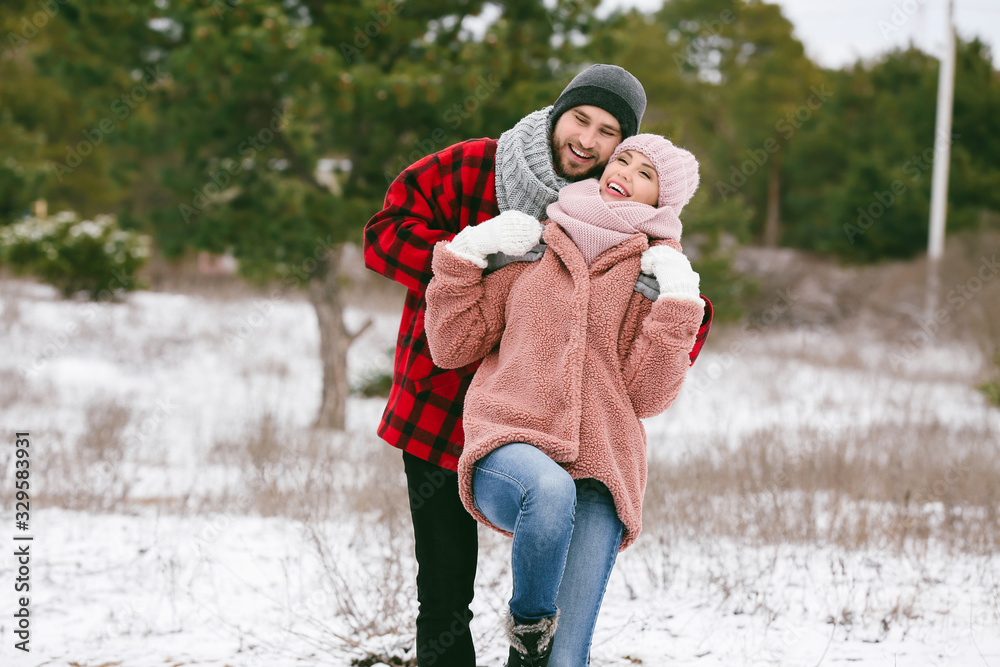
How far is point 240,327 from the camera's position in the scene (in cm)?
1116

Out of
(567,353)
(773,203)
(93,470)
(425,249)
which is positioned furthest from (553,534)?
(773,203)

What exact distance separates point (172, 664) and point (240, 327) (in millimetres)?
8965

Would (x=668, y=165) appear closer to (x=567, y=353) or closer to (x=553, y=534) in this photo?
(x=567, y=353)

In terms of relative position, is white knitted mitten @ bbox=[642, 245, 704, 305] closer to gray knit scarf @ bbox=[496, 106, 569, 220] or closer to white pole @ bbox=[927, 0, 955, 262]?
gray knit scarf @ bbox=[496, 106, 569, 220]

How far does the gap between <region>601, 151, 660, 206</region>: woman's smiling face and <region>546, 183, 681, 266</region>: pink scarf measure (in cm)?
3

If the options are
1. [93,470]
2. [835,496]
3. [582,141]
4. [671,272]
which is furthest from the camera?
[93,470]

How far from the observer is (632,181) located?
1.96 metres

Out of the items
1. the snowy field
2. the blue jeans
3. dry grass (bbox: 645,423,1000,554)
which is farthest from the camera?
dry grass (bbox: 645,423,1000,554)

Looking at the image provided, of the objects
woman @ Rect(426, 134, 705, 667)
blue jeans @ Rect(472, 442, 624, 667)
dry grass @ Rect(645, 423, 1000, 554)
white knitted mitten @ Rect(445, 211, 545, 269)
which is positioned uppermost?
white knitted mitten @ Rect(445, 211, 545, 269)

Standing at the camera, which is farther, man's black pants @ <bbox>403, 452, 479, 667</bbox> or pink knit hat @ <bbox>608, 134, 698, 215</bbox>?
man's black pants @ <bbox>403, 452, 479, 667</bbox>

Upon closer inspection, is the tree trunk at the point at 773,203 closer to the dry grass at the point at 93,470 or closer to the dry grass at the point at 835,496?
the dry grass at the point at 835,496

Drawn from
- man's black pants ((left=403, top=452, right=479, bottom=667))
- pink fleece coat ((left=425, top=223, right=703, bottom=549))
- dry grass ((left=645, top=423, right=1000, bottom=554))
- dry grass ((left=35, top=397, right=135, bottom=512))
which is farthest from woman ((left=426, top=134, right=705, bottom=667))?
dry grass ((left=35, top=397, right=135, bottom=512))

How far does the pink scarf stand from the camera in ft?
6.26

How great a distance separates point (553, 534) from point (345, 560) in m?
2.24
